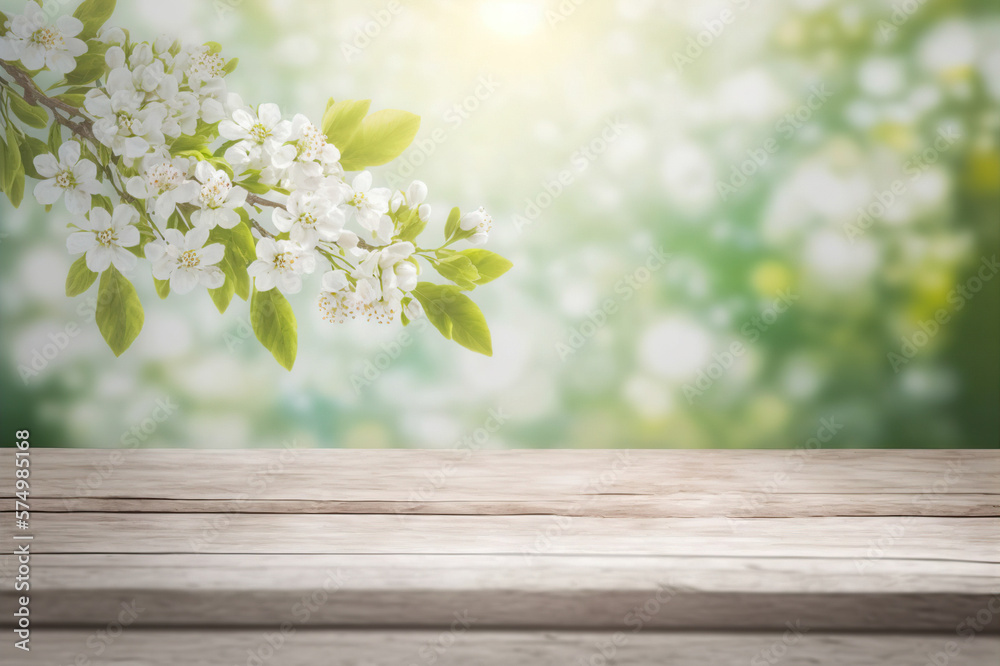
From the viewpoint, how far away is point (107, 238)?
86 cm

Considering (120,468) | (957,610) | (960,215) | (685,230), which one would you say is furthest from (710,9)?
(120,468)

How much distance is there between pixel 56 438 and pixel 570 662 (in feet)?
2.93

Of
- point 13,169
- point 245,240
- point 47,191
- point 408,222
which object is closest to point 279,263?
point 245,240

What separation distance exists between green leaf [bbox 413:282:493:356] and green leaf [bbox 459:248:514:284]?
0.14 feet

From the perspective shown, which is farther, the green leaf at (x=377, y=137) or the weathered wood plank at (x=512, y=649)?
the green leaf at (x=377, y=137)

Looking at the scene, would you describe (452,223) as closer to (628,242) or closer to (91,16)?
(628,242)

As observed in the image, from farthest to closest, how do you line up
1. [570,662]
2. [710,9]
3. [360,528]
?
[710,9], [360,528], [570,662]

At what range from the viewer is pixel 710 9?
3.33ft

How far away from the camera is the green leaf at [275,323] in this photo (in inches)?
36.5

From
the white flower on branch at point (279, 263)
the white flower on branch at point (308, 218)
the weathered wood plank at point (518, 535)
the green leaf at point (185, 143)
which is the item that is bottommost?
the weathered wood plank at point (518, 535)

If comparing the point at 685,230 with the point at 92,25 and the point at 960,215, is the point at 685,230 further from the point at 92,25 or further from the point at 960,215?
the point at 92,25

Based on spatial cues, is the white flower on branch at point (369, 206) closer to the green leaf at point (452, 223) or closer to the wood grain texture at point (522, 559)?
the green leaf at point (452, 223)

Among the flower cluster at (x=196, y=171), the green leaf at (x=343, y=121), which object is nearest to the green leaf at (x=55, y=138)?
the flower cluster at (x=196, y=171)

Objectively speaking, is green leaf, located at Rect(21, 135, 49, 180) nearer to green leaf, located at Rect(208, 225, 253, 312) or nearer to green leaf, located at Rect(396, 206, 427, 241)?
green leaf, located at Rect(208, 225, 253, 312)
